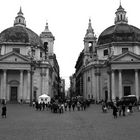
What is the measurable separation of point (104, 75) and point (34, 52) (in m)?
20.8

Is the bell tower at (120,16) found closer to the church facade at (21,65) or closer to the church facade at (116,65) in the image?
the church facade at (116,65)

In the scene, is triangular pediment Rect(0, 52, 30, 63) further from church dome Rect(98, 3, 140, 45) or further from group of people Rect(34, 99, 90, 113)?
church dome Rect(98, 3, 140, 45)

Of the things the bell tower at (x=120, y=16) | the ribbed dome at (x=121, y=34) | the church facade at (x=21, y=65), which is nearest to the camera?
the church facade at (x=21, y=65)

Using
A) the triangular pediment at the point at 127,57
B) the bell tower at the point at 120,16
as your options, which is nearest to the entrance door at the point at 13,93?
the triangular pediment at the point at 127,57

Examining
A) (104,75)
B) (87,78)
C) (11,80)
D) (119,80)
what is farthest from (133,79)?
(11,80)

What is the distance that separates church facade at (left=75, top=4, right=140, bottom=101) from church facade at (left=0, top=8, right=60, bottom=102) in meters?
13.3

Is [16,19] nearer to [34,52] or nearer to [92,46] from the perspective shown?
[34,52]

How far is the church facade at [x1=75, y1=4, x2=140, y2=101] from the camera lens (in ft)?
208

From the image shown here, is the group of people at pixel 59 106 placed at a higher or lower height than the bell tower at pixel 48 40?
lower

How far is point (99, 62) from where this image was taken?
240ft

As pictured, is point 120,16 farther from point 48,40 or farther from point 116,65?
point 48,40

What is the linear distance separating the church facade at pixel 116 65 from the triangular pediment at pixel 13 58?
19948 mm

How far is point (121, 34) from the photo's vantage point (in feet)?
235

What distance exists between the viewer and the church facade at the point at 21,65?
64375mm
